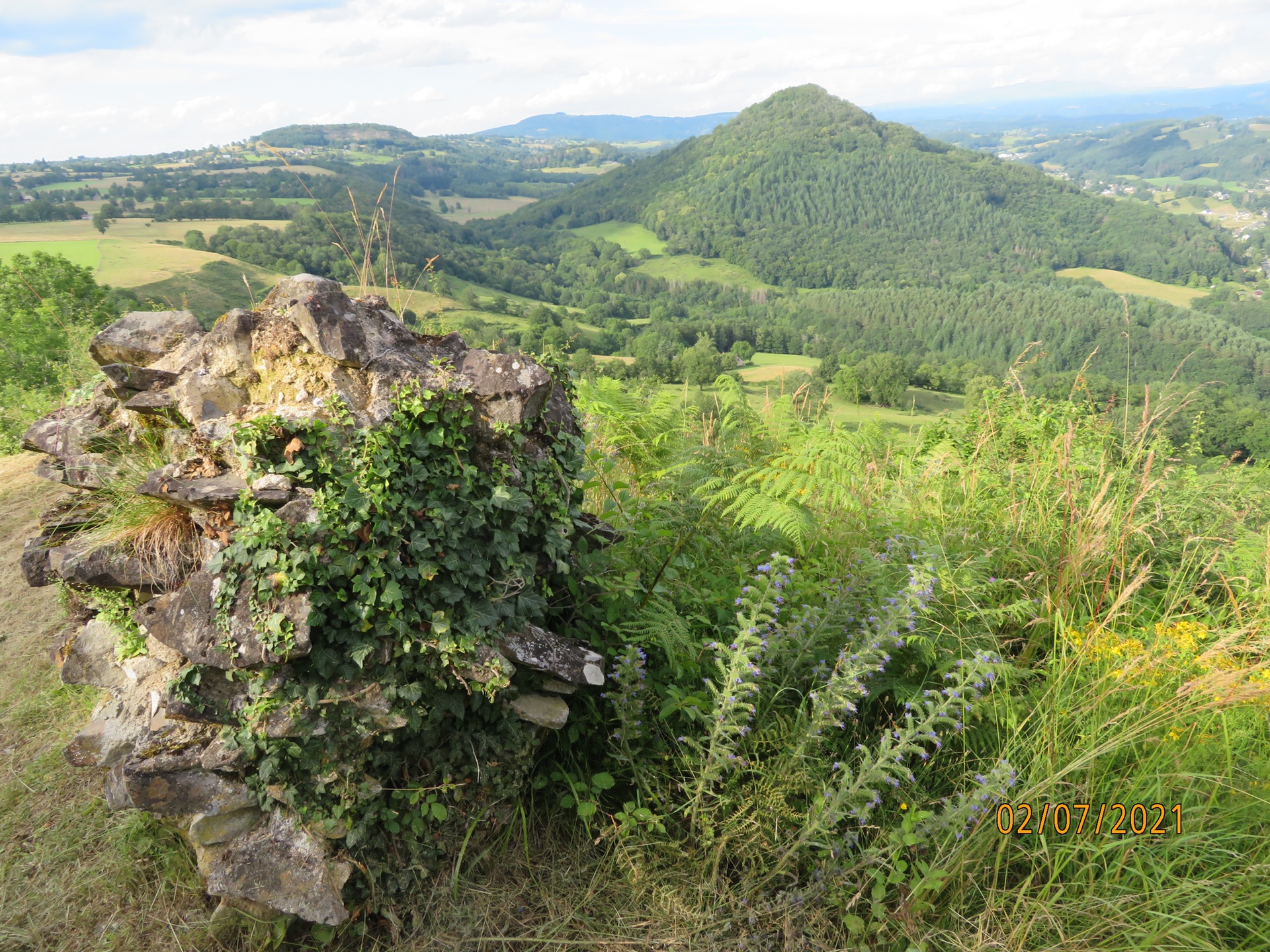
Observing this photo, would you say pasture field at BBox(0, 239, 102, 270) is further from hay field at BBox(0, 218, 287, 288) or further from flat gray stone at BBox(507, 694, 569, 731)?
flat gray stone at BBox(507, 694, 569, 731)

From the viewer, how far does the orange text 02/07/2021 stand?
2771mm

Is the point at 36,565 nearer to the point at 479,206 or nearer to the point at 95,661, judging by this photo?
the point at 95,661

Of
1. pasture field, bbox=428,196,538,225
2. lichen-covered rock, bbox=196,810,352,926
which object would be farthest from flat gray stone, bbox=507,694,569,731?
pasture field, bbox=428,196,538,225

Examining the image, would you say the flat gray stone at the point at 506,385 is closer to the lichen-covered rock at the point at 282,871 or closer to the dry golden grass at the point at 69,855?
the lichen-covered rock at the point at 282,871

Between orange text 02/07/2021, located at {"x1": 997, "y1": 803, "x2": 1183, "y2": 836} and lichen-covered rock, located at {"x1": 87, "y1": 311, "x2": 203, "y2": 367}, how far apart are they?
188 inches

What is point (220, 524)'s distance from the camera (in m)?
2.84

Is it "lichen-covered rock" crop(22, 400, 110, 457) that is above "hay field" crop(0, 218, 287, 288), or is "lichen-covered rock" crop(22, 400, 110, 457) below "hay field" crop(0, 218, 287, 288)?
above

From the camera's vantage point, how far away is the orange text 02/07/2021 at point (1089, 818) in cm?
277

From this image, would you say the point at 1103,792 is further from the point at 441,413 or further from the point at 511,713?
the point at 441,413

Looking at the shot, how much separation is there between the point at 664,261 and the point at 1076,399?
147 meters

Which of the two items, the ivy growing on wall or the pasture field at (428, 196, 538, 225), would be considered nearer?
the ivy growing on wall

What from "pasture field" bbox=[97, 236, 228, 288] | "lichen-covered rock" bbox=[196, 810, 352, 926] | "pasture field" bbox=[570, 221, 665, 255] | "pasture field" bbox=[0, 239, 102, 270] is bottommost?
"pasture field" bbox=[570, 221, 665, 255]

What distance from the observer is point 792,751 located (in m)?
2.92

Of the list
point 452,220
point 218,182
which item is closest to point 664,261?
point 452,220
